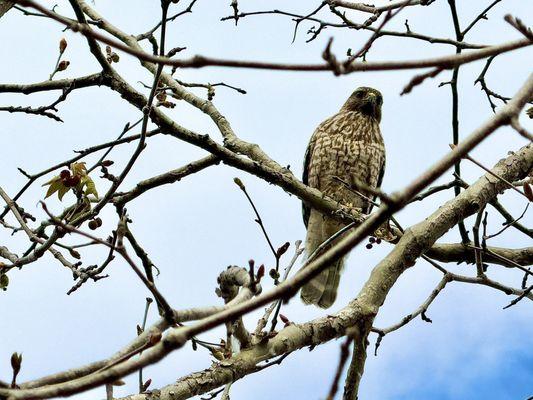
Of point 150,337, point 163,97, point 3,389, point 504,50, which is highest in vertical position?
point 163,97

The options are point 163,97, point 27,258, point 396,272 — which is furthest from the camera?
point 163,97

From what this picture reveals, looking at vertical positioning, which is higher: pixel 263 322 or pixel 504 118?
pixel 263 322

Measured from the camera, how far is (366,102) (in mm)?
8414

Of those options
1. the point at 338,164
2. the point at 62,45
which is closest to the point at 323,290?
the point at 338,164

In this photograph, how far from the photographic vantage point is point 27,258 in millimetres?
4254

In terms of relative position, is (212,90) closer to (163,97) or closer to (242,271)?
(163,97)

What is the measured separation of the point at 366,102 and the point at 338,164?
4.41 ft

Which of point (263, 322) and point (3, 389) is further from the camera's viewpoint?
point (263, 322)

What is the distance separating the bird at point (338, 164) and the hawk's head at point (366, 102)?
5 centimetres

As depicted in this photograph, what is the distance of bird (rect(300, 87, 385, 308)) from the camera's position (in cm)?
696

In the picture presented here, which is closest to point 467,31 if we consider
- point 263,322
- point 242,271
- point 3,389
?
point 263,322

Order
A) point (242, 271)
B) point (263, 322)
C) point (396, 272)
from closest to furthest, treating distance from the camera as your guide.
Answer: point (242, 271) → point (263, 322) → point (396, 272)

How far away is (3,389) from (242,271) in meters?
1.25

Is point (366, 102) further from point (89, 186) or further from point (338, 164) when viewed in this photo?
point (89, 186)
